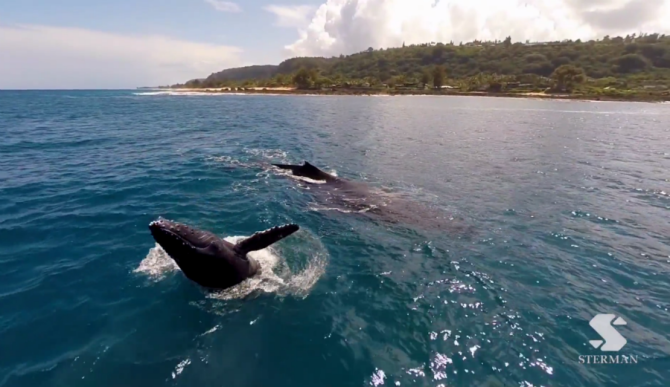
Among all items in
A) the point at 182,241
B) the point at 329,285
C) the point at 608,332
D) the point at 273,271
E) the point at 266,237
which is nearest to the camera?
the point at 608,332

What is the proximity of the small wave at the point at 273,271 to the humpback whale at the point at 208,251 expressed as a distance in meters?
0.39

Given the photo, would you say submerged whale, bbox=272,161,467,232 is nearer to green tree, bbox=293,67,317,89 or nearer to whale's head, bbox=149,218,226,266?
whale's head, bbox=149,218,226,266

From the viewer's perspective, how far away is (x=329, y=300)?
33.4 ft

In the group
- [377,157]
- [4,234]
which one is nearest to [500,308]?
[4,234]

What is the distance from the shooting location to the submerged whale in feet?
53.5

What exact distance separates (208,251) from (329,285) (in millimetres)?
3769

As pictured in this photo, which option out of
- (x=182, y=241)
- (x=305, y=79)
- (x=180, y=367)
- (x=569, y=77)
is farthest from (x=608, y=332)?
(x=305, y=79)

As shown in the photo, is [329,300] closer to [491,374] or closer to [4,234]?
[491,374]

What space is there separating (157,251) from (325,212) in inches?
296

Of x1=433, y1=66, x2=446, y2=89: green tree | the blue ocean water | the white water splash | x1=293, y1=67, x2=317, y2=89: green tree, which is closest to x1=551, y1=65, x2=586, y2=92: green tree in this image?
x1=433, y1=66, x2=446, y2=89: green tree

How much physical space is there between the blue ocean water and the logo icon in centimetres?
20

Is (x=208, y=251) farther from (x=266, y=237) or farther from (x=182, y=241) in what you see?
(x=266, y=237)

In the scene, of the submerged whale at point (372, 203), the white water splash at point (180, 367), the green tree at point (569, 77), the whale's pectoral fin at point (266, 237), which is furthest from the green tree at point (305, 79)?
the white water splash at point (180, 367)

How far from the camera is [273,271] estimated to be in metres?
11.6
